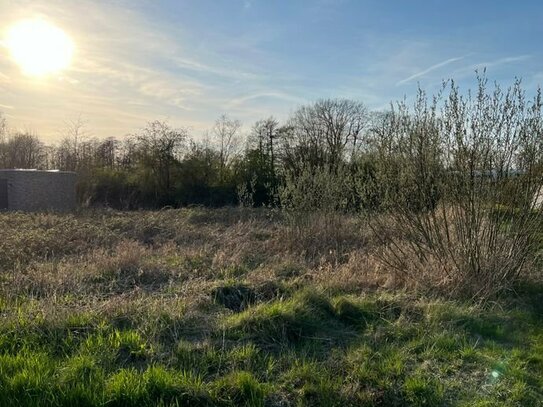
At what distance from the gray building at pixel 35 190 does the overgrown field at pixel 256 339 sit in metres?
18.4

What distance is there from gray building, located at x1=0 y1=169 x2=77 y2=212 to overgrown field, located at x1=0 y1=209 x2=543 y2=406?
725 inches

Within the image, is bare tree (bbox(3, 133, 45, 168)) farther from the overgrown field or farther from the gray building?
the overgrown field

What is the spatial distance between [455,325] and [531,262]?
3453 mm

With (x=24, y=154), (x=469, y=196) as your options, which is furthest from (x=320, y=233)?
(x=24, y=154)

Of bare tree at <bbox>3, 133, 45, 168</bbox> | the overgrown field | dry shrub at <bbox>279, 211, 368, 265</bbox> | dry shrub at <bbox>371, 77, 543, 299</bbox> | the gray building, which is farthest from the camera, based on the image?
bare tree at <bbox>3, 133, 45, 168</bbox>

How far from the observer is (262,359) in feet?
13.7

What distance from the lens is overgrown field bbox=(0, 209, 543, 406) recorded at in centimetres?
361

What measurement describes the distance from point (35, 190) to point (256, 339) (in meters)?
24.0

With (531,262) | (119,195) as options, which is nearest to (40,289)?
(531,262)

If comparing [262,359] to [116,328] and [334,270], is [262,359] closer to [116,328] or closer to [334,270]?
[116,328]

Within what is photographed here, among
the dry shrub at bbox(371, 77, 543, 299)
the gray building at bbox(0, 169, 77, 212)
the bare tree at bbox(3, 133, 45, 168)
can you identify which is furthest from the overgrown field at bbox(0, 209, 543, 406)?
the bare tree at bbox(3, 133, 45, 168)

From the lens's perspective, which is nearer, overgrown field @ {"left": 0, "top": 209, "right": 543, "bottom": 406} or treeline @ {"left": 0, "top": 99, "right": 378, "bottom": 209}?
overgrown field @ {"left": 0, "top": 209, "right": 543, "bottom": 406}

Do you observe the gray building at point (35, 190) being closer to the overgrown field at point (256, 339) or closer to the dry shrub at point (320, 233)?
the dry shrub at point (320, 233)

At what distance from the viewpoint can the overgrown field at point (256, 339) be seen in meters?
3.61
